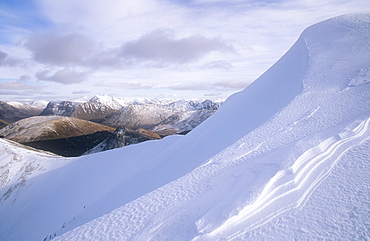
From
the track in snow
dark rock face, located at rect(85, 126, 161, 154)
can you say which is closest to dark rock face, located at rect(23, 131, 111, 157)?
dark rock face, located at rect(85, 126, 161, 154)

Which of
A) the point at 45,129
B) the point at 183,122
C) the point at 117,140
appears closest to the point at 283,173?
the point at 117,140

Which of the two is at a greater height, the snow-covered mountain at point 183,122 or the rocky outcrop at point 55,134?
the rocky outcrop at point 55,134

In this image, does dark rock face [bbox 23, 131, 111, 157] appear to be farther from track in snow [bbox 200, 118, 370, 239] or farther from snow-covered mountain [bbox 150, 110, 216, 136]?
track in snow [bbox 200, 118, 370, 239]

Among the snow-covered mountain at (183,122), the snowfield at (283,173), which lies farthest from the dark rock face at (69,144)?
the snowfield at (283,173)

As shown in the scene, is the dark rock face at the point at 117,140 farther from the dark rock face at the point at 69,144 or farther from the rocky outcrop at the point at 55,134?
the rocky outcrop at the point at 55,134

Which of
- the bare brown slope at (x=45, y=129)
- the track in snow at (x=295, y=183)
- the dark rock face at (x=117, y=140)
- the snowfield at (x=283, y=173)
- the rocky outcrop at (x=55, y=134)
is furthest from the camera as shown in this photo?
the bare brown slope at (x=45, y=129)

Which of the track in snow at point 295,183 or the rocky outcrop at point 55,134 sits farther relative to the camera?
the rocky outcrop at point 55,134

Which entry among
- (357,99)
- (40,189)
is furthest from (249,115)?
(40,189)

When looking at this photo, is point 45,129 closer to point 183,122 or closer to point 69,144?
point 69,144

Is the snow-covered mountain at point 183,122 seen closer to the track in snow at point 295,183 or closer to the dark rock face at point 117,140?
the dark rock face at point 117,140

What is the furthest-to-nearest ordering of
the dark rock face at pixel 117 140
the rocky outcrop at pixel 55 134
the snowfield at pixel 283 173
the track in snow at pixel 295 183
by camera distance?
the rocky outcrop at pixel 55 134 < the dark rock face at pixel 117 140 < the track in snow at pixel 295 183 < the snowfield at pixel 283 173

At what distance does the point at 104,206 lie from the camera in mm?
10250

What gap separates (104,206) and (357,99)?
41.8 ft

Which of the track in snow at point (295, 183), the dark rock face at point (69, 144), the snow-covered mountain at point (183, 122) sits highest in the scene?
the track in snow at point (295, 183)
